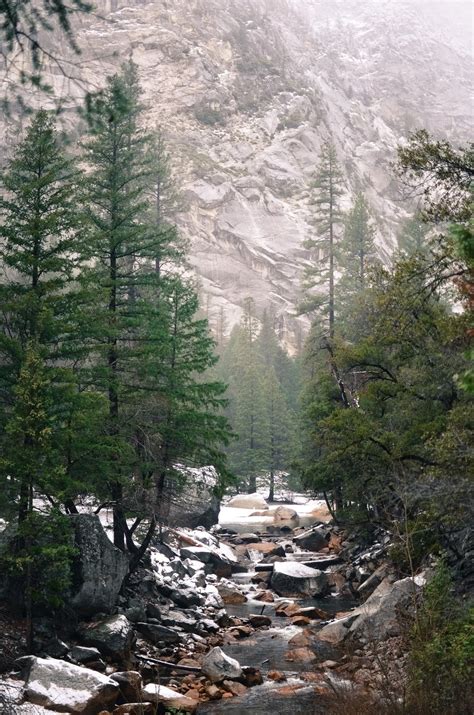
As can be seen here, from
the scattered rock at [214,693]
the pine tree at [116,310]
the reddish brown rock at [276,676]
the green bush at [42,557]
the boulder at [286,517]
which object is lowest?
the boulder at [286,517]

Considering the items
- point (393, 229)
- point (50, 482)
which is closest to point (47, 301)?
point (50, 482)

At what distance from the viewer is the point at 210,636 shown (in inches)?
736

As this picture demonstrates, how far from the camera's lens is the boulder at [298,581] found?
80.9 ft

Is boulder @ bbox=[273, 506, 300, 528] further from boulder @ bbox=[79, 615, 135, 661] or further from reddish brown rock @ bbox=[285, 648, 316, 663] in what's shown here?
boulder @ bbox=[79, 615, 135, 661]

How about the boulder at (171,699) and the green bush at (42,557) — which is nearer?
the boulder at (171,699)

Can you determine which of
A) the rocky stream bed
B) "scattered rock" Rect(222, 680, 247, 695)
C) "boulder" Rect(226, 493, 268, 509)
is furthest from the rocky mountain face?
"scattered rock" Rect(222, 680, 247, 695)

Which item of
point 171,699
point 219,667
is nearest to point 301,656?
point 219,667

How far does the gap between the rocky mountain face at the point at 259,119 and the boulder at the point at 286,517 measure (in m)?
41.2

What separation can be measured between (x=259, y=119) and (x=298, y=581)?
106m

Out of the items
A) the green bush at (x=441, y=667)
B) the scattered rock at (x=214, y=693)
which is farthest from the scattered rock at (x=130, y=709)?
the green bush at (x=441, y=667)

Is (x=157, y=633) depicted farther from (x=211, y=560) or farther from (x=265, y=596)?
(x=211, y=560)

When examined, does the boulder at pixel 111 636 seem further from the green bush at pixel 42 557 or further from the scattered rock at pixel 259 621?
the scattered rock at pixel 259 621

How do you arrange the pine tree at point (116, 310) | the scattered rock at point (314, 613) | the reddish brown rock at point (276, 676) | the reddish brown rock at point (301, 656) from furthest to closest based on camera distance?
the scattered rock at point (314, 613)
the pine tree at point (116, 310)
the reddish brown rock at point (301, 656)
the reddish brown rock at point (276, 676)

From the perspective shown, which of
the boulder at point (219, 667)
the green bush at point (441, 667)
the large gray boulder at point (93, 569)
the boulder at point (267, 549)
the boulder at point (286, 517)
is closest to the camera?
the green bush at point (441, 667)
